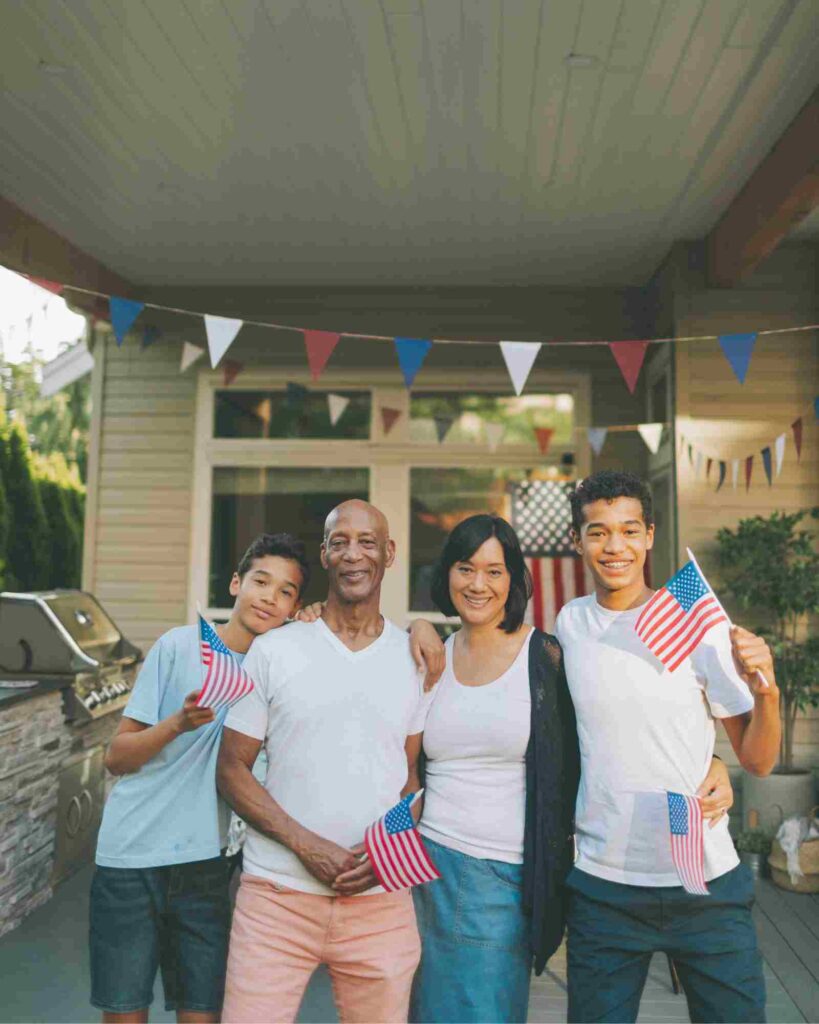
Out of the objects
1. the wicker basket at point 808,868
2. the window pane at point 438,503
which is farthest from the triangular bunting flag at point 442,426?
the wicker basket at point 808,868

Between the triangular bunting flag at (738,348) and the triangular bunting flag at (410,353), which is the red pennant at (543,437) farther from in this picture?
the triangular bunting flag at (738,348)

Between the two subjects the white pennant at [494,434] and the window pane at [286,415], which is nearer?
the white pennant at [494,434]

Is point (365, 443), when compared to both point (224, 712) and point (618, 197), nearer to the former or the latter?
point (618, 197)

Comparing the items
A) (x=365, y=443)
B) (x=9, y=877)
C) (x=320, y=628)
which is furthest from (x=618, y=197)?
(x=9, y=877)

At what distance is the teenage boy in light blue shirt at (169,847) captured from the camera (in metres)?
1.91

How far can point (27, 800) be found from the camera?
12.0ft

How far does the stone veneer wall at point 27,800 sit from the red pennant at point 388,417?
2.66 m

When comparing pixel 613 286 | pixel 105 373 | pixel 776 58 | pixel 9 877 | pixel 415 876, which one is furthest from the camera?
pixel 105 373

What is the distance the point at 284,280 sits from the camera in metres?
5.71

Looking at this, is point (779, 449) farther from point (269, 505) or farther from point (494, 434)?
point (269, 505)

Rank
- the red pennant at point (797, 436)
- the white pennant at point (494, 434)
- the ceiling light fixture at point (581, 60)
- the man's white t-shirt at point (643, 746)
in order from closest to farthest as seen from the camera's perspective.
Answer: the man's white t-shirt at point (643, 746) → the ceiling light fixture at point (581, 60) → the red pennant at point (797, 436) → the white pennant at point (494, 434)

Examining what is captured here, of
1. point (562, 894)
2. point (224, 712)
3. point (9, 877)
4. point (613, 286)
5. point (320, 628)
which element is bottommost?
point (9, 877)

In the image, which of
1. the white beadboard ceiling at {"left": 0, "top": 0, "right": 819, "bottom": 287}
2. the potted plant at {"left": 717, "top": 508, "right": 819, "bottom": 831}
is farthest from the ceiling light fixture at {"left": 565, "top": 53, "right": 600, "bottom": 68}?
the potted plant at {"left": 717, "top": 508, "right": 819, "bottom": 831}

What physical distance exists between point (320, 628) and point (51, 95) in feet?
9.18
